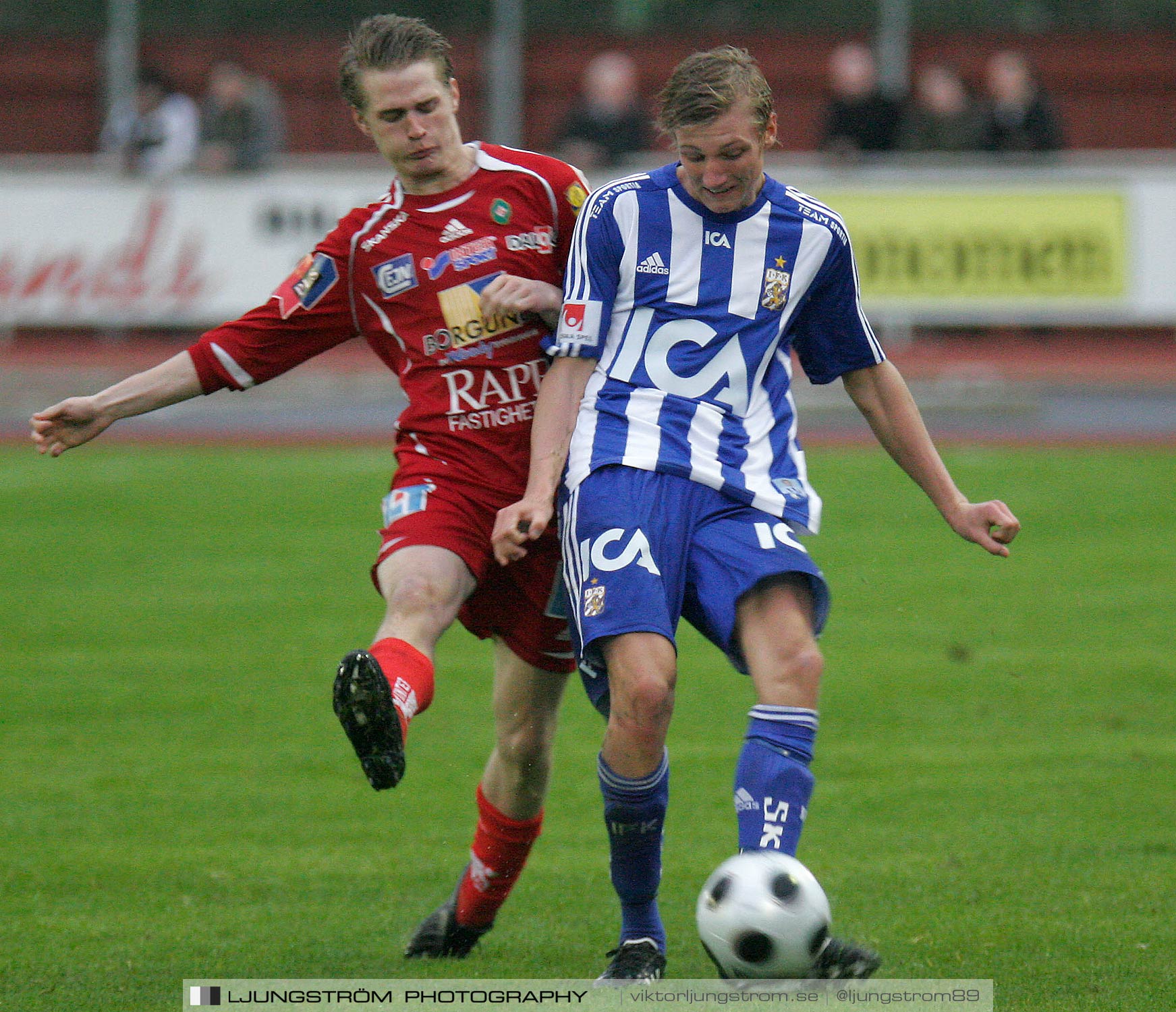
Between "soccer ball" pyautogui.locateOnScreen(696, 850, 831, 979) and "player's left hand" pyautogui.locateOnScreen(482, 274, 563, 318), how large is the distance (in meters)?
1.50

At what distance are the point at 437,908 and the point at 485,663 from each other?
3627mm

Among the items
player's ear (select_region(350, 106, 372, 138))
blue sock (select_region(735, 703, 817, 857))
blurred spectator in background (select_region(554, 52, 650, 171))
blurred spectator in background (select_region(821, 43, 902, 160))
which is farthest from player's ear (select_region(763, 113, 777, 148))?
blurred spectator in background (select_region(821, 43, 902, 160))

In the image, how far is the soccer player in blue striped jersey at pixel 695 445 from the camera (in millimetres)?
4148

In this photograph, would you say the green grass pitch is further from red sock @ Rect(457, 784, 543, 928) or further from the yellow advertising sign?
the yellow advertising sign

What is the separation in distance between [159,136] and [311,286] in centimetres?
1465

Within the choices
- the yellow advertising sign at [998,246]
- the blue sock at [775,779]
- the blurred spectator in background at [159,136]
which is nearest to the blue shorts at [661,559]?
the blue sock at [775,779]

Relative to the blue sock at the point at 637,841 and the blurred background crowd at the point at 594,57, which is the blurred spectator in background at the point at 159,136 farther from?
the blue sock at the point at 637,841

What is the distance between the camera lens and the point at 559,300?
4664 mm

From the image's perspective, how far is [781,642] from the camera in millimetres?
4129

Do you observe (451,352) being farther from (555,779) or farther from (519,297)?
(555,779)

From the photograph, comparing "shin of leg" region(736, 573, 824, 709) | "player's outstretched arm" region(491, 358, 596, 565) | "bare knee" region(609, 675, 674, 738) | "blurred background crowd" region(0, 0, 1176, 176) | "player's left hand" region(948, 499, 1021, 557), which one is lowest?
"bare knee" region(609, 675, 674, 738)

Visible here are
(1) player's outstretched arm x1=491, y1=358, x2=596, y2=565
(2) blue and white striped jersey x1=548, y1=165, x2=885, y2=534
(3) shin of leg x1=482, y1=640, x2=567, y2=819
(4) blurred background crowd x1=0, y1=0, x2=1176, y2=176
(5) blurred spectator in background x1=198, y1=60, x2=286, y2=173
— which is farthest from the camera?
(4) blurred background crowd x1=0, y1=0, x2=1176, y2=176

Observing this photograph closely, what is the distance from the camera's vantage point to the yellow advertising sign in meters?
17.6

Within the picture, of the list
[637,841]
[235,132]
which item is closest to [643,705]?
[637,841]
